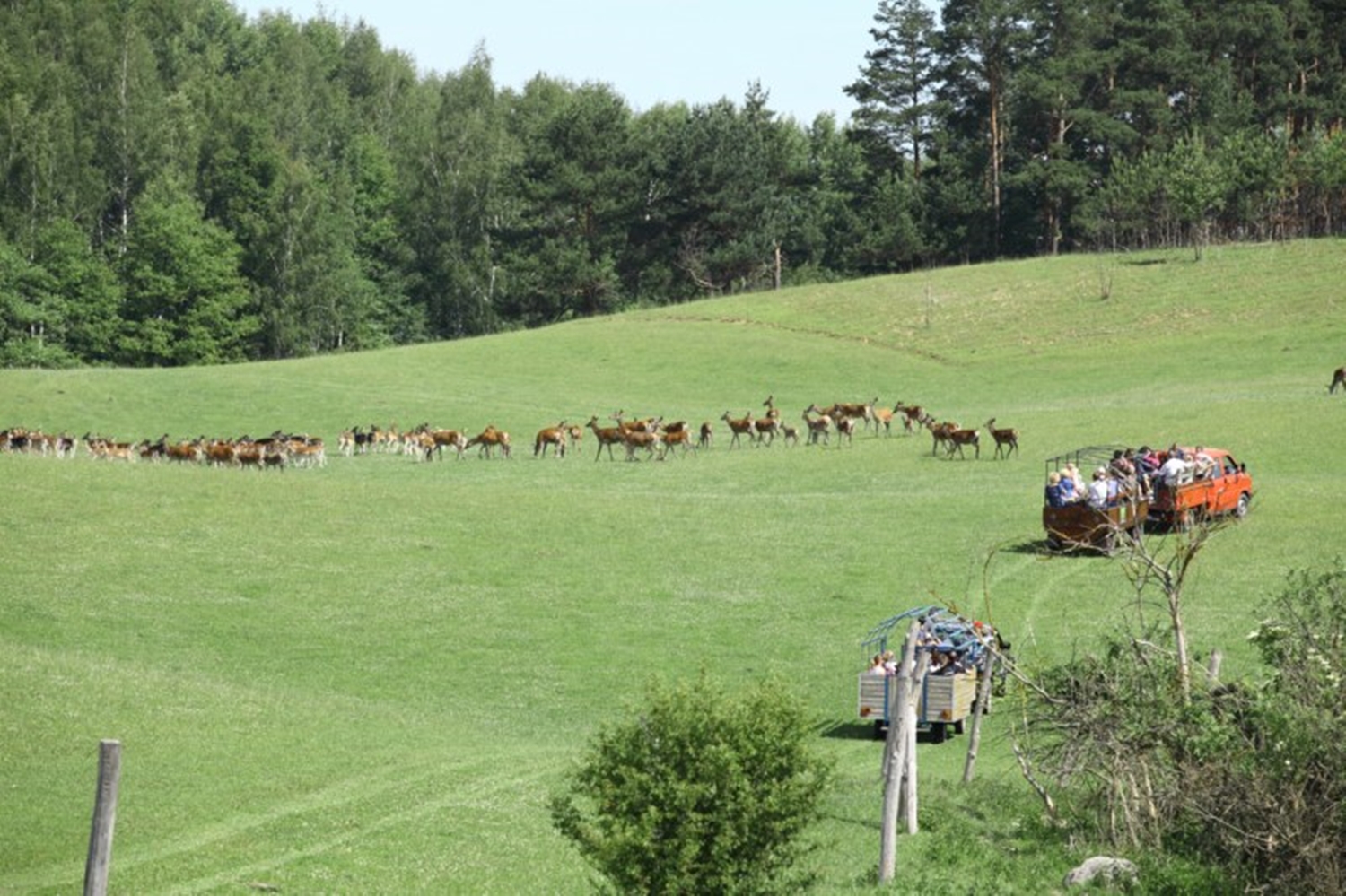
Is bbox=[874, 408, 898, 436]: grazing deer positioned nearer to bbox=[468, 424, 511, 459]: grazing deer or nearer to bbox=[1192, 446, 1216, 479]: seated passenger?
bbox=[468, 424, 511, 459]: grazing deer

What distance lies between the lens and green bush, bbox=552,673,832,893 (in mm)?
13906

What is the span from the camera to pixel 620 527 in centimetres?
4122

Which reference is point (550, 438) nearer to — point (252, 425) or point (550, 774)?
point (252, 425)

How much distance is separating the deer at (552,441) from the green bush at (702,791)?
43594 mm

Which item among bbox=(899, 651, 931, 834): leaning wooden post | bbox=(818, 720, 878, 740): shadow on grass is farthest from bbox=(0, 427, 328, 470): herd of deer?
bbox=(899, 651, 931, 834): leaning wooden post

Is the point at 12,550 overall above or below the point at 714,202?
below

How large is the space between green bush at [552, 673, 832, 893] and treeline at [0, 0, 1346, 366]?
3534 inches

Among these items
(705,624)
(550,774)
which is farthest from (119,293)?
(550,774)

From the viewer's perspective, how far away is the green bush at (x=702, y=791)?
45.6ft

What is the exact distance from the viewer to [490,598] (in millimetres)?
34750

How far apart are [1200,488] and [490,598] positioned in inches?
610

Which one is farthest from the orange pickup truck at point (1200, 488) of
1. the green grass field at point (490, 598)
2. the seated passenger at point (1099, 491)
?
the seated passenger at point (1099, 491)

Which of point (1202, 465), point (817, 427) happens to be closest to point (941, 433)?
point (817, 427)

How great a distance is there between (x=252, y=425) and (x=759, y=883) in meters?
57.1
